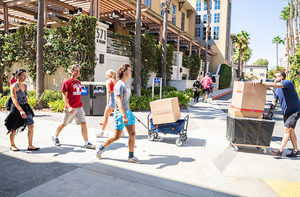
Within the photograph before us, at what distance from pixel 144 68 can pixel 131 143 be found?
13.1 meters

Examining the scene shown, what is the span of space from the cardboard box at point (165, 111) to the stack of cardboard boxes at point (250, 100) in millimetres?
1443

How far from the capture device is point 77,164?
4141mm

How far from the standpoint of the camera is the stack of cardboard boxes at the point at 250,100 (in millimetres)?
4961

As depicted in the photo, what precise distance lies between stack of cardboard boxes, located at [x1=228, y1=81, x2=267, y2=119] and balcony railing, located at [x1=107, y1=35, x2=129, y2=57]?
1090cm

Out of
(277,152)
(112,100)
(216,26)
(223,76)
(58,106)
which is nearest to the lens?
(277,152)

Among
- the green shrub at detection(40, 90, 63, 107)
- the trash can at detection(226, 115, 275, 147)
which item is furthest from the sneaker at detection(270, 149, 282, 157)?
the green shrub at detection(40, 90, 63, 107)

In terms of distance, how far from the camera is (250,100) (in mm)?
5012

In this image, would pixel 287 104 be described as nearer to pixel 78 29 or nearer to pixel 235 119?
pixel 235 119

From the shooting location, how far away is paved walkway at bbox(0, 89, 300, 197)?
3295 mm

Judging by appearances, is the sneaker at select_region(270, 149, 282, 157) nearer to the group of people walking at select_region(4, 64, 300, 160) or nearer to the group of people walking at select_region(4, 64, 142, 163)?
the group of people walking at select_region(4, 64, 300, 160)

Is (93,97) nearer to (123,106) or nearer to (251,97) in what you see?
(123,106)

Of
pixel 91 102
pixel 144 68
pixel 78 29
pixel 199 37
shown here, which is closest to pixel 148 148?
pixel 91 102

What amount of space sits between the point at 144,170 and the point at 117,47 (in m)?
12.5

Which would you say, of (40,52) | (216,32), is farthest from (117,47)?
(216,32)
